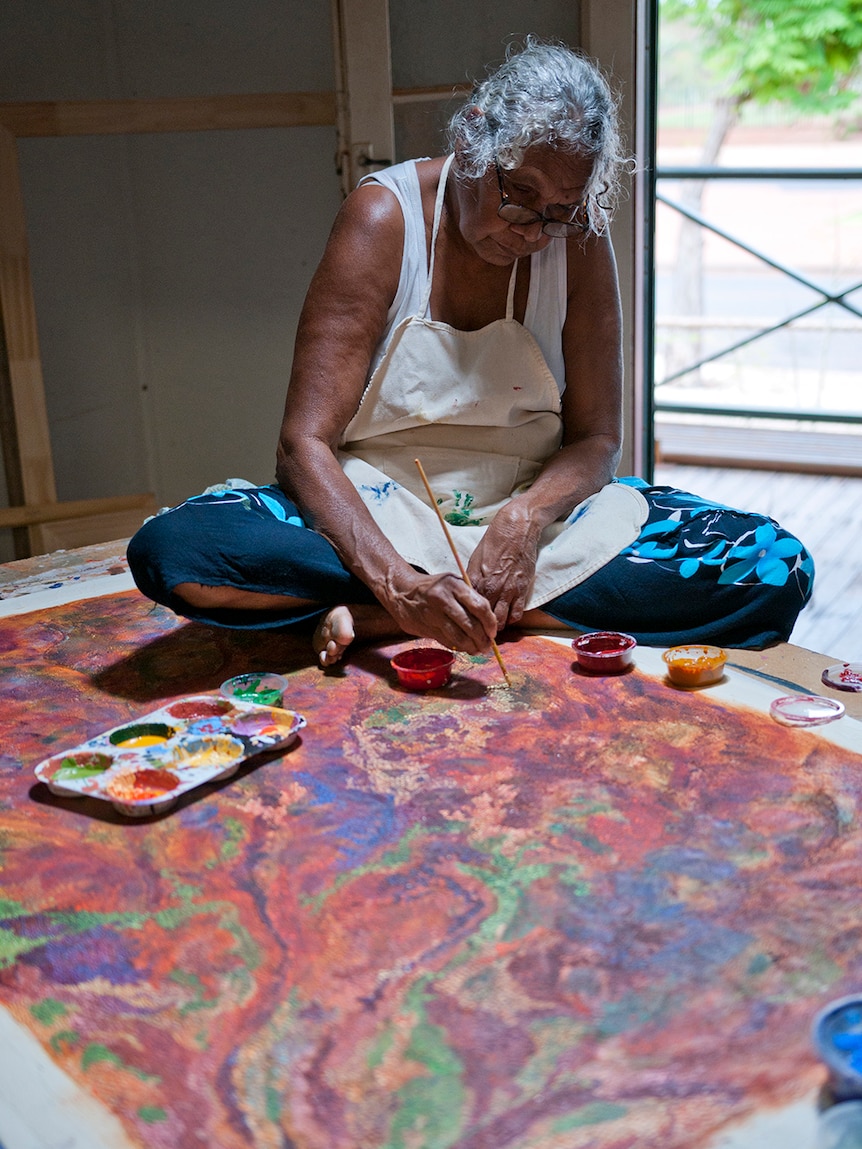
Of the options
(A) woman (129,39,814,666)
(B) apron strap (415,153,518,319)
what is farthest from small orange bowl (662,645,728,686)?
(B) apron strap (415,153,518,319)

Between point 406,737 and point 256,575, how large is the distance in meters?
0.44

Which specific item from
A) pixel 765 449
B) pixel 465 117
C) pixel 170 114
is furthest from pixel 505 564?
pixel 765 449

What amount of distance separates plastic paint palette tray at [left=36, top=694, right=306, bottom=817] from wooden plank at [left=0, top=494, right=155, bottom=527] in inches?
69.7

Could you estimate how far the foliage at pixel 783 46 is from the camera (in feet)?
24.8

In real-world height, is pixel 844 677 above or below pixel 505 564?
below

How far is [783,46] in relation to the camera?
7.95m

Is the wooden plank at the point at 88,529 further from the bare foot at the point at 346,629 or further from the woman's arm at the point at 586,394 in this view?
the woman's arm at the point at 586,394

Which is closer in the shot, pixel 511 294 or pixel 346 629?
pixel 346 629

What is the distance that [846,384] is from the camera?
664 centimetres

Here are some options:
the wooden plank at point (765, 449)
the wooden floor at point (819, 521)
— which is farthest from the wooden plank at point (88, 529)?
the wooden plank at point (765, 449)

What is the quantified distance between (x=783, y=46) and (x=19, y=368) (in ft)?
21.4

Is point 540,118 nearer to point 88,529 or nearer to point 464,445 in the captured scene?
point 464,445

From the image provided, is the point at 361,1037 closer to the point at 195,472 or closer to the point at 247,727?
the point at 247,727

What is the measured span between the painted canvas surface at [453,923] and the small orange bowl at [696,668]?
2.5 inches
